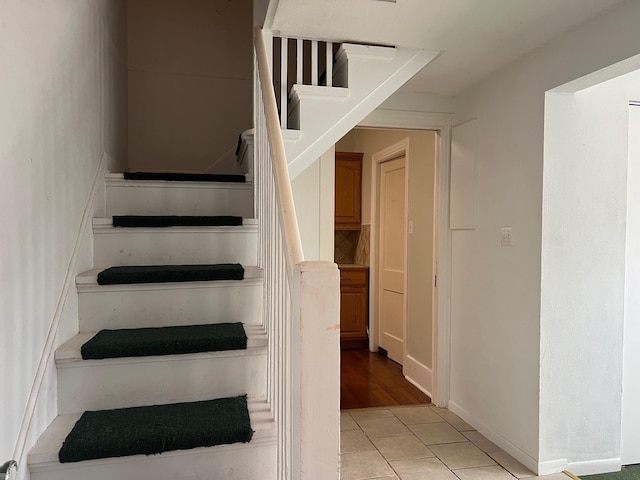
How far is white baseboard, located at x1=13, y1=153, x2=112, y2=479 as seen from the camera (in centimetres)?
122

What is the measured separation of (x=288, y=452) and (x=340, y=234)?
4434mm

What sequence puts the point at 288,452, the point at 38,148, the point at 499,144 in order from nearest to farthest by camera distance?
the point at 288,452 → the point at 38,148 → the point at 499,144

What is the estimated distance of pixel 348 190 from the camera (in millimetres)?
5109

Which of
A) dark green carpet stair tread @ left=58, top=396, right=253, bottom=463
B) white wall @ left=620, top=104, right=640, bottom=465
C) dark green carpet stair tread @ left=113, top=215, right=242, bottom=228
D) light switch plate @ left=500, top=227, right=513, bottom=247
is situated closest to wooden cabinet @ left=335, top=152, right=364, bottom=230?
light switch plate @ left=500, top=227, right=513, bottom=247

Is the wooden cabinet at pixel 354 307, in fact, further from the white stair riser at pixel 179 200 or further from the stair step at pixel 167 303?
the stair step at pixel 167 303

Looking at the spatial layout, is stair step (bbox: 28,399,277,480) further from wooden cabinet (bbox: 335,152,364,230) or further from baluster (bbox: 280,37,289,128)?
wooden cabinet (bbox: 335,152,364,230)

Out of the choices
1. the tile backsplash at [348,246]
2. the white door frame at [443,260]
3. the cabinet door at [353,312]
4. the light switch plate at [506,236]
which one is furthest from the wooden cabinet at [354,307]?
the light switch plate at [506,236]

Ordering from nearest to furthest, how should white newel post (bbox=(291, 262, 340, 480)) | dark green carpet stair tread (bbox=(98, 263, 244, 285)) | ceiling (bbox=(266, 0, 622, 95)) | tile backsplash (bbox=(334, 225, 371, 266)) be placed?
1. white newel post (bbox=(291, 262, 340, 480))
2. dark green carpet stair tread (bbox=(98, 263, 244, 285))
3. ceiling (bbox=(266, 0, 622, 95))
4. tile backsplash (bbox=(334, 225, 371, 266))

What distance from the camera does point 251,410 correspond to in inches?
58.4

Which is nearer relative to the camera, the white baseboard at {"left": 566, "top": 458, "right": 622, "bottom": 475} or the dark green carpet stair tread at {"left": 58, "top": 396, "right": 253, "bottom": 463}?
the dark green carpet stair tread at {"left": 58, "top": 396, "right": 253, "bottom": 463}

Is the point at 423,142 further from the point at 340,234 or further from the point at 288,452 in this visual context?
the point at 288,452

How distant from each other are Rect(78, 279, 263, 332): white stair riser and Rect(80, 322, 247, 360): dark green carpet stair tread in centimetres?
9

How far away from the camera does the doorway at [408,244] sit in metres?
3.62

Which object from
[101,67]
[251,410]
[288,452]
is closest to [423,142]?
[101,67]
